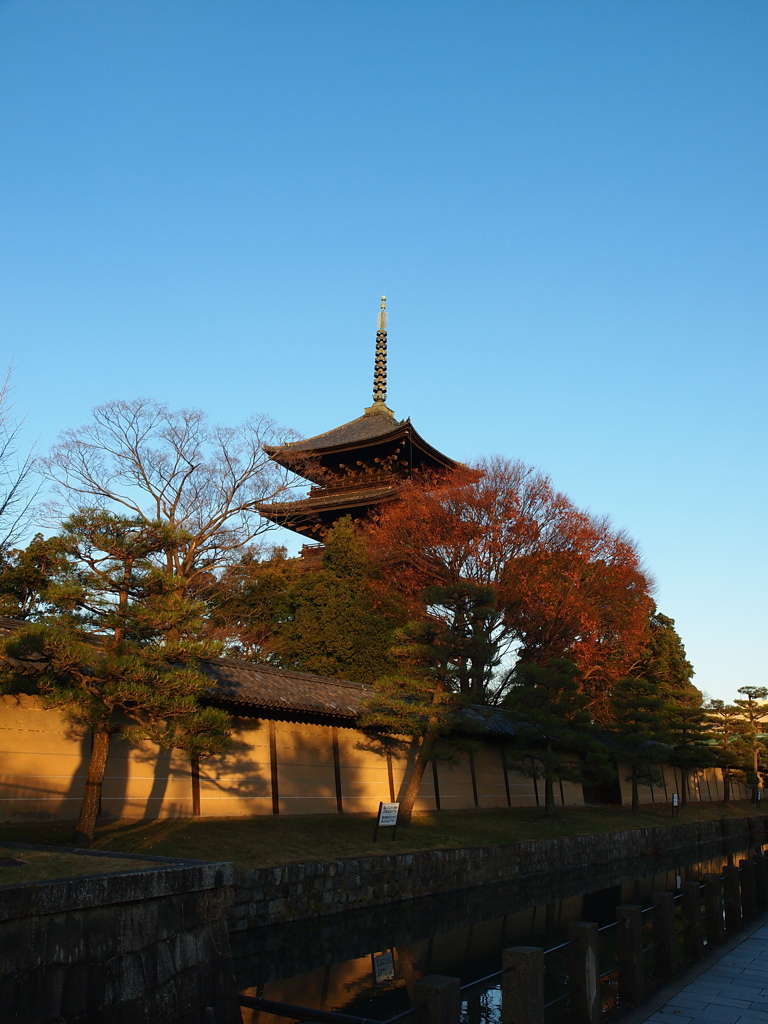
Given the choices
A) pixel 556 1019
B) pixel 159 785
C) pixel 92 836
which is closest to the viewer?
pixel 556 1019

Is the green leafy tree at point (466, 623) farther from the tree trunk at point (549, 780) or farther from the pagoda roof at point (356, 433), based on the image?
the pagoda roof at point (356, 433)

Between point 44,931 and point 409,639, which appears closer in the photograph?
point 44,931

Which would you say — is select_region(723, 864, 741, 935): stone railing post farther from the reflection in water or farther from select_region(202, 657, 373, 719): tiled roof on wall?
select_region(202, 657, 373, 719): tiled roof on wall

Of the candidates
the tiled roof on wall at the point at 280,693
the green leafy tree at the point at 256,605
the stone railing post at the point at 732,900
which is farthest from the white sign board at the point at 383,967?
the green leafy tree at the point at 256,605

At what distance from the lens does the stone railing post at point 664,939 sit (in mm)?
8375

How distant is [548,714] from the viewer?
22.0 metres

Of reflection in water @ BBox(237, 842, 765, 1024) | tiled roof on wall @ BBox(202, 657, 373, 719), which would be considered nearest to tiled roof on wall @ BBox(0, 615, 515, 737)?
tiled roof on wall @ BBox(202, 657, 373, 719)

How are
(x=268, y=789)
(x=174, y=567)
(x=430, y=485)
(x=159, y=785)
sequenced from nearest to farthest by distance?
(x=159, y=785) → (x=268, y=789) → (x=174, y=567) → (x=430, y=485)

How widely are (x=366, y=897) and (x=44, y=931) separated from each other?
941cm

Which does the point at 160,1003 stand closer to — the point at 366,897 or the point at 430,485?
the point at 366,897

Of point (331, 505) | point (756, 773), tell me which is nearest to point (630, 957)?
point (331, 505)

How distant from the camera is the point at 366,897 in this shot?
1366 cm

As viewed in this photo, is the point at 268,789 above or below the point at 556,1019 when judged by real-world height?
above

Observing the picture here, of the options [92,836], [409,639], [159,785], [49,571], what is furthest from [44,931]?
[409,639]
